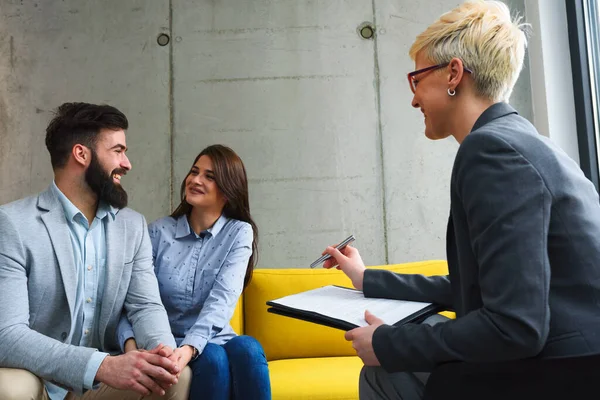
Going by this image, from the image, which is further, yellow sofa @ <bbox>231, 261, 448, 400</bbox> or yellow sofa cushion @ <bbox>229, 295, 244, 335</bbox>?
yellow sofa cushion @ <bbox>229, 295, 244, 335</bbox>

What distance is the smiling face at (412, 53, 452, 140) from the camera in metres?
1.39

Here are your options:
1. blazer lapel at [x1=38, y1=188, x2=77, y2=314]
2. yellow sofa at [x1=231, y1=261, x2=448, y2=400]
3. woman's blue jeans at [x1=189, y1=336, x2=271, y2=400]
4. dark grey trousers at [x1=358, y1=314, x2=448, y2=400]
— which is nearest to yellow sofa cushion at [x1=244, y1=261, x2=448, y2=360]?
yellow sofa at [x1=231, y1=261, x2=448, y2=400]

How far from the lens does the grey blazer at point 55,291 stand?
169 cm

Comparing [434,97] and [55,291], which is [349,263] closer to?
[434,97]

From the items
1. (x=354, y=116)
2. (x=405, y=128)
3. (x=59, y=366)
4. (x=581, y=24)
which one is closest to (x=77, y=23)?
→ (x=354, y=116)

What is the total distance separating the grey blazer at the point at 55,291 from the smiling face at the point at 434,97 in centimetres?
116

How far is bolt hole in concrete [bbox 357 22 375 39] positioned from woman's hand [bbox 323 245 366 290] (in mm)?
2017

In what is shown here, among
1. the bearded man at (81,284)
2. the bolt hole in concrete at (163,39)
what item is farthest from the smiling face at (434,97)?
the bolt hole in concrete at (163,39)

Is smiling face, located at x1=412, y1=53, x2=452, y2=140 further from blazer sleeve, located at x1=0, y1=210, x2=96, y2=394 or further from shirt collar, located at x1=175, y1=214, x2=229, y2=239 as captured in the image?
shirt collar, located at x1=175, y1=214, x2=229, y2=239

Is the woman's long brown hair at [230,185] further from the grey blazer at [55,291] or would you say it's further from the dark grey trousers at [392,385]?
the dark grey trousers at [392,385]

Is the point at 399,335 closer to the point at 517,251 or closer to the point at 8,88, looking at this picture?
the point at 517,251

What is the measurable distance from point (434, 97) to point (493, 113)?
0.17 m

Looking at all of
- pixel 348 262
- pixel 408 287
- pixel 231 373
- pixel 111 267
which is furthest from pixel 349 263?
pixel 111 267

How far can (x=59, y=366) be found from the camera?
167 cm
